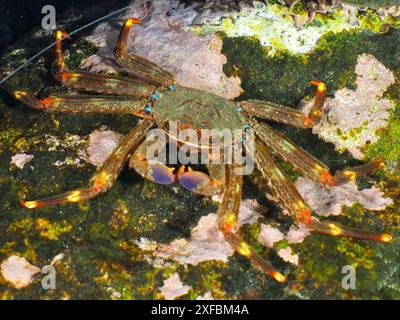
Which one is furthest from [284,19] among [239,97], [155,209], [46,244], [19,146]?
[46,244]

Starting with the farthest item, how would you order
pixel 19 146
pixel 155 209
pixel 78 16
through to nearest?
pixel 78 16 → pixel 19 146 → pixel 155 209

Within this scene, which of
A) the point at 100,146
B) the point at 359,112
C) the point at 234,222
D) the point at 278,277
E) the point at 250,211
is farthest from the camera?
the point at 359,112

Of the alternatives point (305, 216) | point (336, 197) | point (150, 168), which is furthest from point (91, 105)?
point (336, 197)

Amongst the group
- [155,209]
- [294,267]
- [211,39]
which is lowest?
[294,267]

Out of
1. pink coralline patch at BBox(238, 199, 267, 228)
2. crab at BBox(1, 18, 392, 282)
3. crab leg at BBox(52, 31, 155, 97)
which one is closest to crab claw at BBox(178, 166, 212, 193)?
crab at BBox(1, 18, 392, 282)

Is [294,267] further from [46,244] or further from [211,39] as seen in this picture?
[211,39]

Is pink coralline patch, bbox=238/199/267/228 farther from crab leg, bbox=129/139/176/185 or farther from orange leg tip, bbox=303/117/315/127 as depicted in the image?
orange leg tip, bbox=303/117/315/127

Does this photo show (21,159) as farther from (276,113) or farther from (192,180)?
Answer: (276,113)
